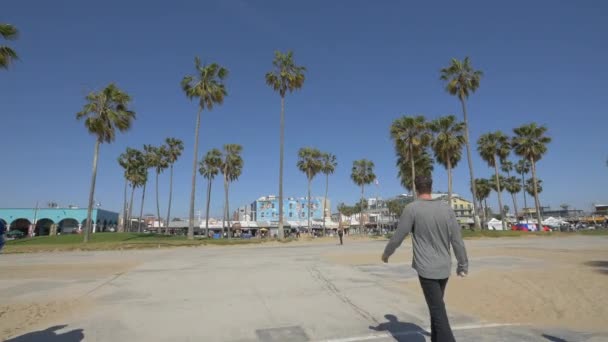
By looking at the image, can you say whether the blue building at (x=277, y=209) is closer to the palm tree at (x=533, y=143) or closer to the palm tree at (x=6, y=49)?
the palm tree at (x=533, y=143)

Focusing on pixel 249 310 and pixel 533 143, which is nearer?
pixel 249 310

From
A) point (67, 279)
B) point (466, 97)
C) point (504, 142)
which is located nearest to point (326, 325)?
point (67, 279)

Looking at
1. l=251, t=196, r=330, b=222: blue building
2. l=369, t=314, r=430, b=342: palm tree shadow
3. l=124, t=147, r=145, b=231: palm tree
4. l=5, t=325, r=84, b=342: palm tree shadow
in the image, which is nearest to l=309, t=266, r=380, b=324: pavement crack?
l=369, t=314, r=430, b=342: palm tree shadow

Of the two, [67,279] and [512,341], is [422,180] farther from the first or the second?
[67,279]

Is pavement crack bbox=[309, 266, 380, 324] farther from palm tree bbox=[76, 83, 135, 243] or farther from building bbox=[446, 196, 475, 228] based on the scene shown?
building bbox=[446, 196, 475, 228]

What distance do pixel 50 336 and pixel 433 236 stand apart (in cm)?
530

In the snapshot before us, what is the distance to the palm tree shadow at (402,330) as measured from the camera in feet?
15.4

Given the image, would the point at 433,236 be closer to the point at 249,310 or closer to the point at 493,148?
the point at 249,310

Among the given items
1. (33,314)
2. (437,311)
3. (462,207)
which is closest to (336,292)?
(437,311)

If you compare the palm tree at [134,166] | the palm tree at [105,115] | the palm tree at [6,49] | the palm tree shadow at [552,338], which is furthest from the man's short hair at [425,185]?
the palm tree at [134,166]

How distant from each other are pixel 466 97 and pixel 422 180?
4243 centimetres

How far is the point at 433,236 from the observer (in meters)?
3.90

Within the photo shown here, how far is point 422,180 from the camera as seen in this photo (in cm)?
421

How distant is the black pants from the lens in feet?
12.2
